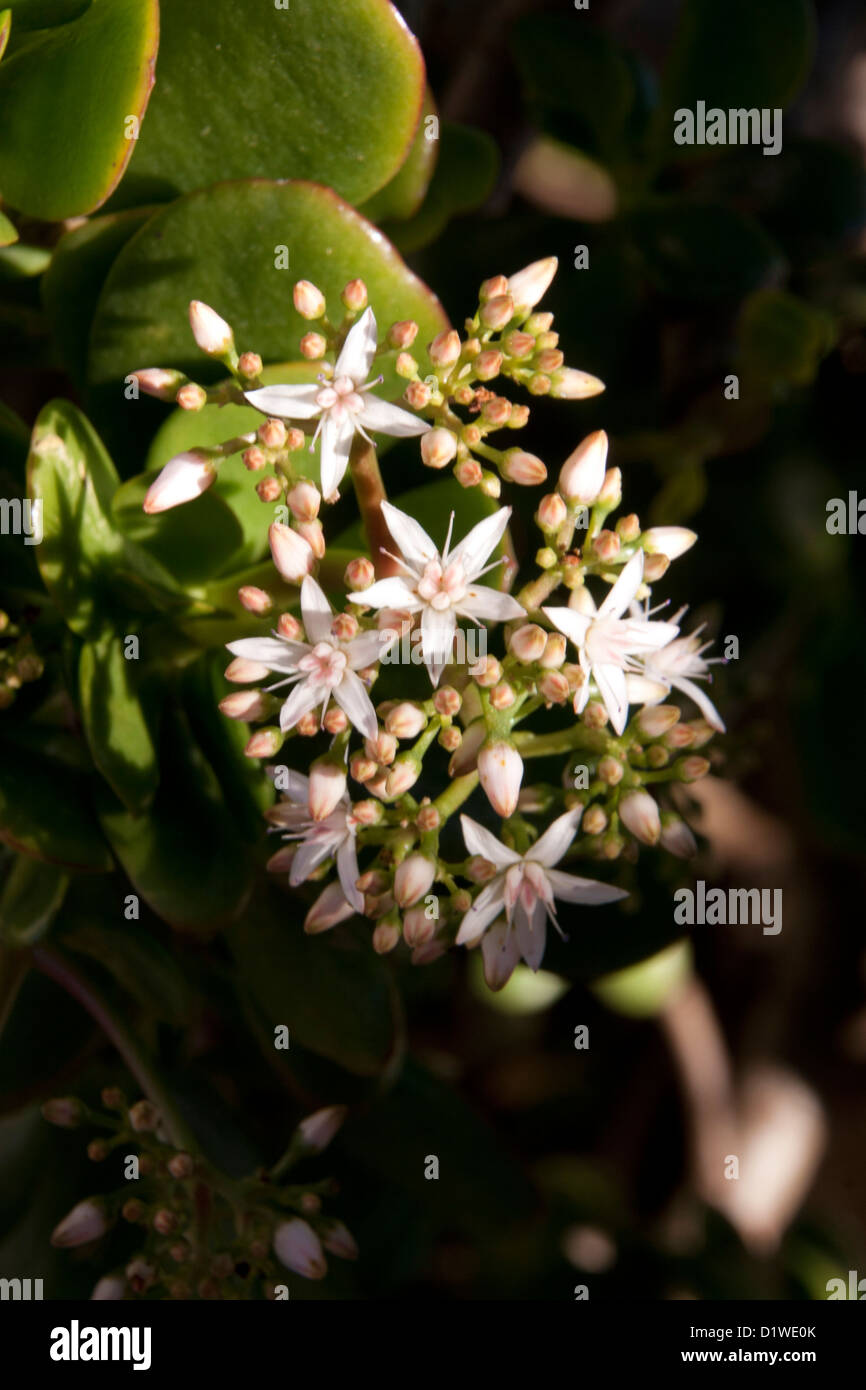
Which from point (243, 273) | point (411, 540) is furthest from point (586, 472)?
point (243, 273)

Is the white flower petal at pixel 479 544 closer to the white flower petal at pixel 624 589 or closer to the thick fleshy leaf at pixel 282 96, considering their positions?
the white flower petal at pixel 624 589

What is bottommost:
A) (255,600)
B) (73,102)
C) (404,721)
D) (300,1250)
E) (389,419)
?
(300,1250)

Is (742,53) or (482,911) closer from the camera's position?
(482,911)

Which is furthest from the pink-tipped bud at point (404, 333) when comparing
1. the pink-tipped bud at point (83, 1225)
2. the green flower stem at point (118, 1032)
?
the pink-tipped bud at point (83, 1225)

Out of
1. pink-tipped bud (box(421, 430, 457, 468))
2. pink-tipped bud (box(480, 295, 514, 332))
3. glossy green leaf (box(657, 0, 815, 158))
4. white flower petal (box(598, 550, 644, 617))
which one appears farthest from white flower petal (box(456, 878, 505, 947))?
glossy green leaf (box(657, 0, 815, 158))

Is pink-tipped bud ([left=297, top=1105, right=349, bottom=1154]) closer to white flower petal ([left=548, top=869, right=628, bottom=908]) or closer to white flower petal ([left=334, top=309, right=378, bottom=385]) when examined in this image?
white flower petal ([left=548, top=869, right=628, bottom=908])

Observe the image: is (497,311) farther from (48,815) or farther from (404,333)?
(48,815)
